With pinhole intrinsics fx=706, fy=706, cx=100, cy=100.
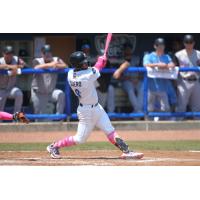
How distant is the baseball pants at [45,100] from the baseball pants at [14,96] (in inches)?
13.0

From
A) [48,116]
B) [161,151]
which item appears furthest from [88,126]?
[48,116]

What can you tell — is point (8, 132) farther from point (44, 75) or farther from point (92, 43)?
point (92, 43)

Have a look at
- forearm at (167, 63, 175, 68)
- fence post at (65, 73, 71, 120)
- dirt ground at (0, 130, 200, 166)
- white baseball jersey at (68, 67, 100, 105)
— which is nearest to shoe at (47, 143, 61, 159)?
dirt ground at (0, 130, 200, 166)

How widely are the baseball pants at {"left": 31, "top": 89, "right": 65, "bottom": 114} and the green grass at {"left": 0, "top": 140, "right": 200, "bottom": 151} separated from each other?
1873mm

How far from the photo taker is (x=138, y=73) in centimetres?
1563

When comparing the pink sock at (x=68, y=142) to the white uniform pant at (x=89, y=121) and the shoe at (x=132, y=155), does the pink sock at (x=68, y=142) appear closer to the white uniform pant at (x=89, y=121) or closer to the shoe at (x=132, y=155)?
the white uniform pant at (x=89, y=121)

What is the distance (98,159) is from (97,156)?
594 mm

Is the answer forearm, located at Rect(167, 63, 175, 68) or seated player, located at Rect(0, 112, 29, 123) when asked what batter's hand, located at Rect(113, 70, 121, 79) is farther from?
seated player, located at Rect(0, 112, 29, 123)

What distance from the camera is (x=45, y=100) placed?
50.4ft

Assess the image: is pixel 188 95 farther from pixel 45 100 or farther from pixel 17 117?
pixel 17 117

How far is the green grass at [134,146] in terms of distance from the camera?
41.1ft

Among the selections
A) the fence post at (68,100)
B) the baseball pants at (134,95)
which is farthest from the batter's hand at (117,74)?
the fence post at (68,100)

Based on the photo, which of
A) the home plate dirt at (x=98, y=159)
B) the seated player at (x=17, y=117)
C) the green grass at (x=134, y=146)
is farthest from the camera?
the green grass at (x=134, y=146)

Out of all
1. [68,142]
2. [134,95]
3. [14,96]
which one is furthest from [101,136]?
[68,142]
